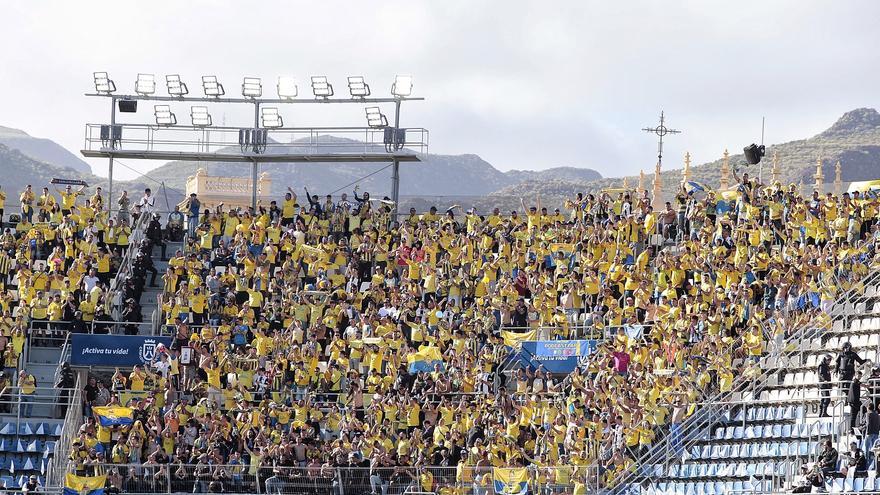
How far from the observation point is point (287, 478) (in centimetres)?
3466

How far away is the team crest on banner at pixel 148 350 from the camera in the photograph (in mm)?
38969

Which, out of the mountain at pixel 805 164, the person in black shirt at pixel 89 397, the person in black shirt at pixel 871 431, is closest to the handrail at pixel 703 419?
the person in black shirt at pixel 871 431

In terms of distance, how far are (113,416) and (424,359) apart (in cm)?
682

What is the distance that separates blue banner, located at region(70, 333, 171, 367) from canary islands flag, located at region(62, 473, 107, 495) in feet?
17.2

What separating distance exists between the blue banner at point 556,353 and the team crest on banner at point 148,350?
27.5 feet

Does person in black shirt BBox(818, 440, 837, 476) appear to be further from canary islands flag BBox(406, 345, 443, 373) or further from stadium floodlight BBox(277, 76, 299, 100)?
stadium floodlight BBox(277, 76, 299, 100)

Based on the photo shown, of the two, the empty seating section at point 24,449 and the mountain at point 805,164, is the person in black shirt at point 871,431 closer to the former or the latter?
the empty seating section at point 24,449

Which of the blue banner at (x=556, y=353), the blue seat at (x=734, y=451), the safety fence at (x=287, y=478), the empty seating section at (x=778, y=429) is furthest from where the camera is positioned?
the blue banner at (x=556, y=353)

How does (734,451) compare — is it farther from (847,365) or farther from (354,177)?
(354,177)

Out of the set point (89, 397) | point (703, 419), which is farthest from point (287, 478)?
point (703, 419)

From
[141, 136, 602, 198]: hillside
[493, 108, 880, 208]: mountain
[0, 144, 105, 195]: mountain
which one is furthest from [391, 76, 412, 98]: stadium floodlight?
[141, 136, 602, 198]: hillside

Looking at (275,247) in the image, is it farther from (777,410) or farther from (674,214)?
(777,410)

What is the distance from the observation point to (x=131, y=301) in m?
40.3

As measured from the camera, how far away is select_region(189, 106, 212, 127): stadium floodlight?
160ft
